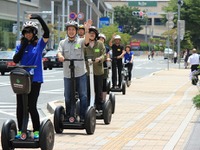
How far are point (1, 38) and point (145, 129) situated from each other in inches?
2278

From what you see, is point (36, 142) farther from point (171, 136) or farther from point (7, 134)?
point (171, 136)

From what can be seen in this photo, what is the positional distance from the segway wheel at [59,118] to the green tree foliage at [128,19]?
122152 millimetres

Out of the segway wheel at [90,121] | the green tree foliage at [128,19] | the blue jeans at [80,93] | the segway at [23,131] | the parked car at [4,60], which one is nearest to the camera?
the segway at [23,131]

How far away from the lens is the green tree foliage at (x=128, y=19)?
5241 inches

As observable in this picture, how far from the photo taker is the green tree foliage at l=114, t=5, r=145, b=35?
13312 centimetres

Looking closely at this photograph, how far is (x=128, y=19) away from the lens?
134125 millimetres

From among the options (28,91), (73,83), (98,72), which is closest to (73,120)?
(73,83)

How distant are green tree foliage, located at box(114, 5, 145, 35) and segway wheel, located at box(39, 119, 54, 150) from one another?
12419cm

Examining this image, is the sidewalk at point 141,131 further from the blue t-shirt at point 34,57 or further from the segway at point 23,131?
the blue t-shirt at point 34,57

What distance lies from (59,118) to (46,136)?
216 centimetres

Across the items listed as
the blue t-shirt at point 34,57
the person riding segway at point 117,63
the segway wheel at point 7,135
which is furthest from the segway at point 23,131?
the person riding segway at point 117,63

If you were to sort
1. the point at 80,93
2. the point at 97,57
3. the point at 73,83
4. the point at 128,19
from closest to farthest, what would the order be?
the point at 73,83 < the point at 80,93 < the point at 97,57 < the point at 128,19

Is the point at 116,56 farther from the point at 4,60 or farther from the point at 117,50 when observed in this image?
the point at 4,60

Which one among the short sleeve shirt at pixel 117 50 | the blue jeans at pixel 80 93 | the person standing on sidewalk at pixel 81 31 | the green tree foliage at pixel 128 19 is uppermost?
the green tree foliage at pixel 128 19
